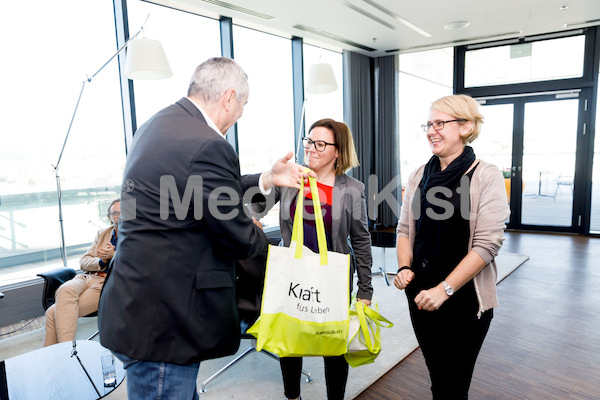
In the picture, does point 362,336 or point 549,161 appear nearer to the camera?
point 362,336

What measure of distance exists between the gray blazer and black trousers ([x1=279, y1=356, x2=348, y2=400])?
315mm

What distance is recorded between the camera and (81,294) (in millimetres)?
2807

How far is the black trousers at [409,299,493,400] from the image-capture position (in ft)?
4.69

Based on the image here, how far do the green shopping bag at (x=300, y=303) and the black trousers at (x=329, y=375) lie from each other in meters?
0.57

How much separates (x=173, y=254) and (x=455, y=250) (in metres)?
1.01

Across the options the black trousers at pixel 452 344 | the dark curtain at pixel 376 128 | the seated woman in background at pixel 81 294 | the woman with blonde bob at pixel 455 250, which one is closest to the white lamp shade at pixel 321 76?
the seated woman in background at pixel 81 294

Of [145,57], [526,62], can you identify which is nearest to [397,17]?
[526,62]

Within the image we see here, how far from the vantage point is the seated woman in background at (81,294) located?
2.67 meters

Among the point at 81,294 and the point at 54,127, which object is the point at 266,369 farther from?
the point at 54,127

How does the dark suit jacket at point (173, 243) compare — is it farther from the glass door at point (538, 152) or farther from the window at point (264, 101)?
the glass door at point (538, 152)

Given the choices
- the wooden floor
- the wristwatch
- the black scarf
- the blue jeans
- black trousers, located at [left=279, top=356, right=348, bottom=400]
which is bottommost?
the wooden floor

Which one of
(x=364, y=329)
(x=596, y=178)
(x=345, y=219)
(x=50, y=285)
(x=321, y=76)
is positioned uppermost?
(x=321, y=76)

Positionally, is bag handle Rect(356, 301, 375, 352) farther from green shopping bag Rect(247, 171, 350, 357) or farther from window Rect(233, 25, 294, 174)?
window Rect(233, 25, 294, 174)

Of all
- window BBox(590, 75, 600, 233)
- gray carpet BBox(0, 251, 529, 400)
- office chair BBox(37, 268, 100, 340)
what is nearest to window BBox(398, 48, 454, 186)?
window BBox(590, 75, 600, 233)
